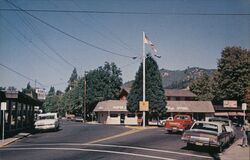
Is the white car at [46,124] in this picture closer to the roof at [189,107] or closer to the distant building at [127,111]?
the distant building at [127,111]

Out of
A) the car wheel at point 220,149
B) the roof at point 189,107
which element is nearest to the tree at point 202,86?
the roof at point 189,107

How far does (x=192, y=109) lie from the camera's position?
6862 centimetres

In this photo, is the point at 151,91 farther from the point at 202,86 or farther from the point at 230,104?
the point at 202,86

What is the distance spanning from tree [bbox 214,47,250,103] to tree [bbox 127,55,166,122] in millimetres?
22196

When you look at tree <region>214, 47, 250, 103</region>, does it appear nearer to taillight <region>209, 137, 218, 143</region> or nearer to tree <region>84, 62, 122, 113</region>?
tree <region>84, 62, 122, 113</region>

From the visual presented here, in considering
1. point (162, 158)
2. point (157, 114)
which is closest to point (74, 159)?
point (162, 158)

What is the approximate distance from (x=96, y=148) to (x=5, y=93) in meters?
12.6

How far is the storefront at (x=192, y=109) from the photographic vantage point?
224ft

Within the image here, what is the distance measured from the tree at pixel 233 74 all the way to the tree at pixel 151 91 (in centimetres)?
2220

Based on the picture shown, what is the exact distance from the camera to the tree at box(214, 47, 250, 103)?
68.6m

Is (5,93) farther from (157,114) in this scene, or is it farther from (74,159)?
(157,114)

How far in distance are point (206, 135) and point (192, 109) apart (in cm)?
5065

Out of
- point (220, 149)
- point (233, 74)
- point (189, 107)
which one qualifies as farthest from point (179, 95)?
point (220, 149)

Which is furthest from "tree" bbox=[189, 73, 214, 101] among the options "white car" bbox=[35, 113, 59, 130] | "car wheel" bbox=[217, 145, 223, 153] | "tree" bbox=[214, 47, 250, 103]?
"car wheel" bbox=[217, 145, 223, 153]
